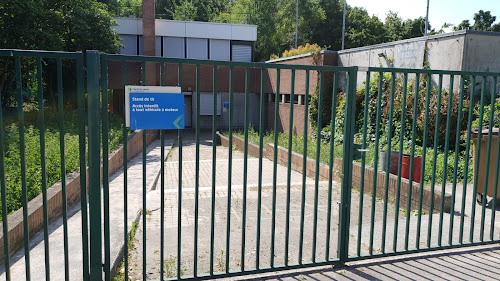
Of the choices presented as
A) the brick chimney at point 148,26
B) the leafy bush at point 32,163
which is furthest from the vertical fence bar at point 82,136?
the brick chimney at point 148,26

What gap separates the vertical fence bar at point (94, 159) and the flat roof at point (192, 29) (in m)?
28.1

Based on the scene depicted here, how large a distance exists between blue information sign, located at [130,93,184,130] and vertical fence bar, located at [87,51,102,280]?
282 millimetres

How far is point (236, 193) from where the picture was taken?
912 cm

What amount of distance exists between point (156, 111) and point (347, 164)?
1956 millimetres

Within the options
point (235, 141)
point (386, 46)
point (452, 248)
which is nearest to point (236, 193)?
point (452, 248)

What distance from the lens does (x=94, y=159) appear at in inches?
137

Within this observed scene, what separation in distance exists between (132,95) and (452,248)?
3.83m

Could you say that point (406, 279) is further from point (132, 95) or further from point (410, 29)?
point (410, 29)

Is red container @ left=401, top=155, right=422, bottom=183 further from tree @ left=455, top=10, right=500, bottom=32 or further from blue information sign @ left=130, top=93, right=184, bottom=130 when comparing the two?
tree @ left=455, top=10, right=500, bottom=32

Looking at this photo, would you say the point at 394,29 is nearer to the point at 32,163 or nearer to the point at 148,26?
Answer: the point at 148,26

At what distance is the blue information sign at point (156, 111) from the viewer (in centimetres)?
351

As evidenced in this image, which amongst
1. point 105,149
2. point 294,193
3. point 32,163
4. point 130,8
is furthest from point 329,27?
point 105,149

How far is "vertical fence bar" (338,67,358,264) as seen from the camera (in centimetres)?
421

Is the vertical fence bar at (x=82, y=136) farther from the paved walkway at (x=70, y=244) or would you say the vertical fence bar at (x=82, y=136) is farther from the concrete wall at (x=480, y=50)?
the concrete wall at (x=480, y=50)
